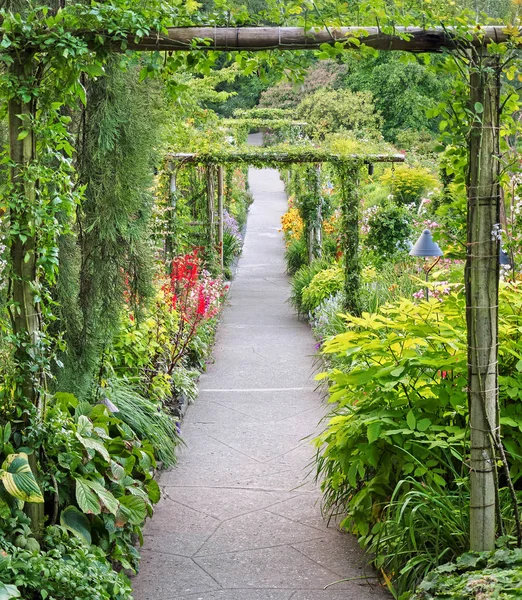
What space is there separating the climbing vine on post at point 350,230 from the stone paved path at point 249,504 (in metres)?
0.87

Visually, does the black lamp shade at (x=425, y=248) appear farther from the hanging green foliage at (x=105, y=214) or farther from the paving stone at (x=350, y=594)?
the paving stone at (x=350, y=594)

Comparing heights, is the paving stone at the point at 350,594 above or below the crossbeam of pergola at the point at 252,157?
below

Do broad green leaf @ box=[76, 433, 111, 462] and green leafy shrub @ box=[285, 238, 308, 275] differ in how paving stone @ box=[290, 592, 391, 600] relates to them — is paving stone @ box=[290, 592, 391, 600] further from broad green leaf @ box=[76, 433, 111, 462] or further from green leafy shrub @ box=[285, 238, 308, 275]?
green leafy shrub @ box=[285, 238, 308, 275]

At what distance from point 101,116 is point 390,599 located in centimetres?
314

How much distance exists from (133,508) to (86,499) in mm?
422

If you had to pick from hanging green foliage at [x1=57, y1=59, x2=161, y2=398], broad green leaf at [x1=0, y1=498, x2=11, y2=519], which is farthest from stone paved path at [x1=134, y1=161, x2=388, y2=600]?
hanging green foliage at [x1=57, y1=59, x2=161, y2=398]

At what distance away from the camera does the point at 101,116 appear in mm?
5062

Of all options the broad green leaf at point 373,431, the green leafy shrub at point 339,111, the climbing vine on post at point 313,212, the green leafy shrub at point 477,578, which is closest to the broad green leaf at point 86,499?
the broad green leaf at point 373,431

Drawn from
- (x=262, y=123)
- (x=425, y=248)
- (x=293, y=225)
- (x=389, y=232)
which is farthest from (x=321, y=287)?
(x=262, y=123)

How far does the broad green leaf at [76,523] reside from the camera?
4086mm

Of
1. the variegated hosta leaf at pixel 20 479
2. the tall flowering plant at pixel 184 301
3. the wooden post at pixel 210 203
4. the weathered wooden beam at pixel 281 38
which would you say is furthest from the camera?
the wooden post at pixel 210 203

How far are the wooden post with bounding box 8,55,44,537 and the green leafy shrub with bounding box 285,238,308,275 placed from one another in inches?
456

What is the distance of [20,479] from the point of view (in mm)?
3695

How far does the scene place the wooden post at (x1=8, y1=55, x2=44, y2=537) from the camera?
12.7 ft
